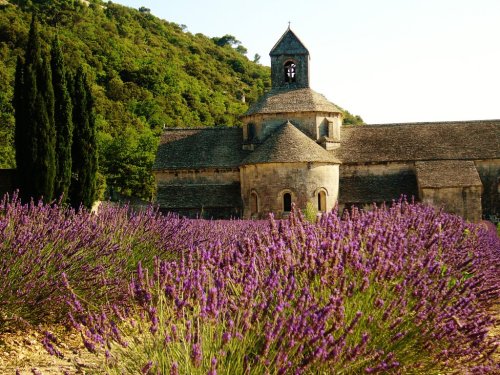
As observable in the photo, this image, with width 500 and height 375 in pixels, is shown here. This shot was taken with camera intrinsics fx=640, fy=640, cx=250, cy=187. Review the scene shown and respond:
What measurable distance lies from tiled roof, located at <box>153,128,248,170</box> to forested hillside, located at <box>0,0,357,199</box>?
29.1ft

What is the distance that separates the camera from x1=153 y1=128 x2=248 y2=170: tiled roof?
3086 cm

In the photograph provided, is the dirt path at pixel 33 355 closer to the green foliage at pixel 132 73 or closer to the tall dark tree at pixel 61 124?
the tall dark tree at pixel 61 124

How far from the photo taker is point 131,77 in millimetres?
63594

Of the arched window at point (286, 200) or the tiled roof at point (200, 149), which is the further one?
the tiled roof at point (200, 149)

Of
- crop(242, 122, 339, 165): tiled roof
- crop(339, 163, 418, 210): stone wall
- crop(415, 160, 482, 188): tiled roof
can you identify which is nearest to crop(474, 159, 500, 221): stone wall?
crop(415, 160, 482, 188): tiled roof

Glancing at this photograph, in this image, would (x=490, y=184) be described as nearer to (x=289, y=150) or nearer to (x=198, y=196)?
(x=289, y=150)

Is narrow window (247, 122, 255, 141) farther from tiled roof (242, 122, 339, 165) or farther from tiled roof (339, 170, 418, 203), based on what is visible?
tiled roof (339, 170, 418, 203)

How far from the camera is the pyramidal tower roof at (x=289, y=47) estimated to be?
109 ft

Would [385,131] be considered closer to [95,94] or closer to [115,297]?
[115,297]

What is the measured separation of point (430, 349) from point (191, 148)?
28.6 m

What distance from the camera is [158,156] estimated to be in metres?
31.5

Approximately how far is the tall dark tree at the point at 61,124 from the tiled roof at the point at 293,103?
10.8 m

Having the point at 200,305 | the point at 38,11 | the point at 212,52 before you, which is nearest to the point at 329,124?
the point at 200,305

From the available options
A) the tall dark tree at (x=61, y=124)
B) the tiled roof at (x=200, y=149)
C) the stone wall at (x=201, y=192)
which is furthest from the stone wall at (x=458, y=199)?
the tall dark tree at (x=61, y=124)
